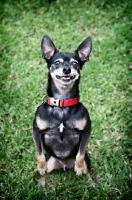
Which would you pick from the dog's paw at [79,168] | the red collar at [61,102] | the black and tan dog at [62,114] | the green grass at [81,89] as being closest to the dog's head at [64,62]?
the black and tan dog at [62,114]

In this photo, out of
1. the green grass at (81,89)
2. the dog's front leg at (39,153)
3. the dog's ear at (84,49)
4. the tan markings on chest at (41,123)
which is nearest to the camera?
the tan markings on chest at (41,123)

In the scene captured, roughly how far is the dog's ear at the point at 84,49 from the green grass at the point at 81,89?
1290 mm

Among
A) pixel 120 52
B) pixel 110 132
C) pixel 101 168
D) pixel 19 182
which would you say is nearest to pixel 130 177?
pixel 101 168

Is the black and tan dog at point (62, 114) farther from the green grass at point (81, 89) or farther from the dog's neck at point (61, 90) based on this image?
the green grass at point (81, 89)

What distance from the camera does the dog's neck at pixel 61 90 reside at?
352 cm

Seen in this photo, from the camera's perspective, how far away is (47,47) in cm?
369

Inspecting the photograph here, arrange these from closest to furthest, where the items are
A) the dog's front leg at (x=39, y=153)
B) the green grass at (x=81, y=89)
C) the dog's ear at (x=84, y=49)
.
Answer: the dog's front leg at (x=39, y=153), the dog's ear at (x=84, y=49), the green grass at (x=81, y=89)

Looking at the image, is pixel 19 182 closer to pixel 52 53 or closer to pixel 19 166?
pixel 19 166

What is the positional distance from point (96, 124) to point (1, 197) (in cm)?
183

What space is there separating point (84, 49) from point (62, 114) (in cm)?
92

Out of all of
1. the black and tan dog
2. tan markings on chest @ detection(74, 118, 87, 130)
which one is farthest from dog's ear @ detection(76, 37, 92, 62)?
tan markings on chest @ detection(74, 118, 87, 130)

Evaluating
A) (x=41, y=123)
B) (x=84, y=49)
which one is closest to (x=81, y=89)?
(x=84, y=49)

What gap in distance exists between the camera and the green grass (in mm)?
4020

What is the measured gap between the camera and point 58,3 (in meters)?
6.25
